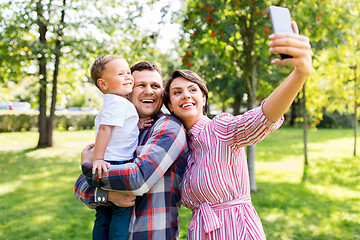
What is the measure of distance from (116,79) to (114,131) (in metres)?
0.38

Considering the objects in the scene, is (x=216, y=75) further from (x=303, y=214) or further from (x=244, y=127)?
(x=244, y=127)

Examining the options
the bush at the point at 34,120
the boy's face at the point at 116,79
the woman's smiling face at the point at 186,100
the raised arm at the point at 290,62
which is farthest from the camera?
the bush at the point at 34,120

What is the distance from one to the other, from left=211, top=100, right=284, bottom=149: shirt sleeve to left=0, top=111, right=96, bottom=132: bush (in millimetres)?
24348

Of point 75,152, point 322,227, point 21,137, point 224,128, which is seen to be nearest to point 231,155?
point 224,128

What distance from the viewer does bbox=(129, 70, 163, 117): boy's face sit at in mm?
2398

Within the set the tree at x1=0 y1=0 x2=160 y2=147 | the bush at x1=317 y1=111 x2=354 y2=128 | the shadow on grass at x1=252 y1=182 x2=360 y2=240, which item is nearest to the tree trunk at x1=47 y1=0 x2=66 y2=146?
the tree at x1=0 y1=0 x2=160 y2=147

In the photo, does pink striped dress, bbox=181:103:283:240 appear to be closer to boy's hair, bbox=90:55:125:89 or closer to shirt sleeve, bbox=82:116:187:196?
shirt sleeve, bbox=82:116:187:196

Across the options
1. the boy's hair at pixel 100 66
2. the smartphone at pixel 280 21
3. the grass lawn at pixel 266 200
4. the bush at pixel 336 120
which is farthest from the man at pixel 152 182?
the bush at pixel 336 120

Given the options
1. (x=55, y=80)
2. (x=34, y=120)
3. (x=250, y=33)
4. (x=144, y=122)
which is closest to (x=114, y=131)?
(x=144, y=122)

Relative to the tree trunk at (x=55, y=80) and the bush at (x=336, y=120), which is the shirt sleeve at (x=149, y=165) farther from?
the bush at (x=336, y=120)

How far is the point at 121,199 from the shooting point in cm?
202

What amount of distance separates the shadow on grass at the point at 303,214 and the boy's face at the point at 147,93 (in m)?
3.89

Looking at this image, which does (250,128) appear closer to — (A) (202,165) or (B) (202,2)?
(A) (202,165)

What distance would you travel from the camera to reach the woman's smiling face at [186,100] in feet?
7.02
